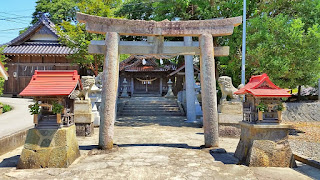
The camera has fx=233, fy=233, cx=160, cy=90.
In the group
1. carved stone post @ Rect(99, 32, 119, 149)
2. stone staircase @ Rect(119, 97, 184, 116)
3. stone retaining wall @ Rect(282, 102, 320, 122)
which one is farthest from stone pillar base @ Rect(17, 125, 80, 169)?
stone retaining wall @ Rect(282, 102, 320, 122)

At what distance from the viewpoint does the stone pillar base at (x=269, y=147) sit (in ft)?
19.3

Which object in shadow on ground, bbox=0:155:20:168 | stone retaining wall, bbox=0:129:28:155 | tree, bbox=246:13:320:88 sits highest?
tree, bbox=246:13:320:88

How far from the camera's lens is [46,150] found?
575 cm

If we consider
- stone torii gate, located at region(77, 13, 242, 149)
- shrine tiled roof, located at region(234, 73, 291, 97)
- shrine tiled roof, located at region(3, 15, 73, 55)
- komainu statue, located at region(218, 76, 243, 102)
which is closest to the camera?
shrine tiled roof, located at region(234, 73, 291, 97)

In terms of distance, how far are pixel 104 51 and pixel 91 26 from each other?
921 millimetres

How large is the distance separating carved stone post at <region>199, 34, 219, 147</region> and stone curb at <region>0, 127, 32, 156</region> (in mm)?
6448

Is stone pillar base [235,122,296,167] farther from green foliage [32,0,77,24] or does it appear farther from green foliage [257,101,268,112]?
green foliage [32,0,77,24]

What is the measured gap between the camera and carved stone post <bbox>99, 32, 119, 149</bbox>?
24.6 ft

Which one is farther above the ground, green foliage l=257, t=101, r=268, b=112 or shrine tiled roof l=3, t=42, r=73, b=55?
shrine tiled roof l=3, t=42, r=73, b=55

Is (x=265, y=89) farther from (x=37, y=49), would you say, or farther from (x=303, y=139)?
(x=37, y=49)

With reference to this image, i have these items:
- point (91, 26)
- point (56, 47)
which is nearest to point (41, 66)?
point (56, 47)

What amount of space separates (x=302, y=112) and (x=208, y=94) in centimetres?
1183

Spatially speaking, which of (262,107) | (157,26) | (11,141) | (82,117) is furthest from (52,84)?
(262,107)

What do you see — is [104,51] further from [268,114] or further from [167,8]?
[167,8]
